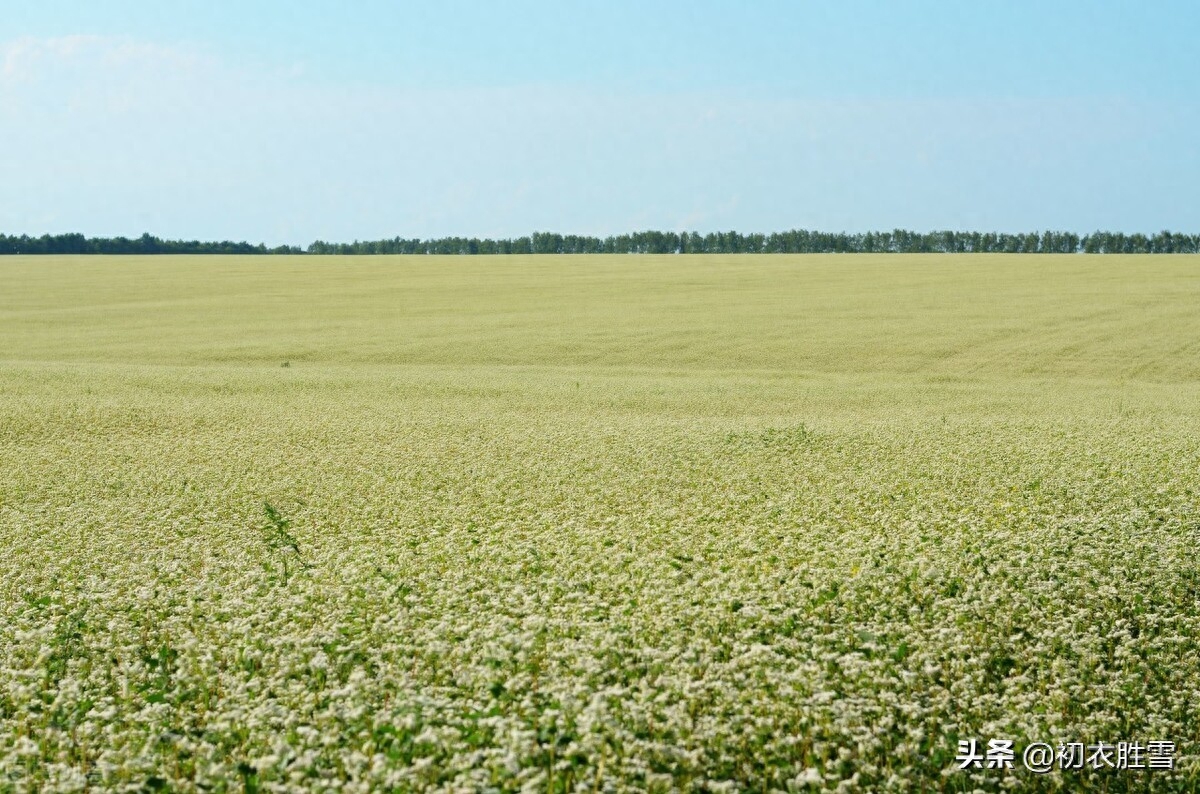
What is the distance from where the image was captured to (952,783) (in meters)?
5.59

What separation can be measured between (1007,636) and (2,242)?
110 m

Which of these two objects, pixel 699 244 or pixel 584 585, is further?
pixel 699 244

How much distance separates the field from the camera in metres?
5.61

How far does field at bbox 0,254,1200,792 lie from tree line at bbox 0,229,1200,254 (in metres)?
82.0

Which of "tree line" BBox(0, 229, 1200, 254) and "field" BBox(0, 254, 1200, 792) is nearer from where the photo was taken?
"field" BBox(0, 254, 1200, 792)

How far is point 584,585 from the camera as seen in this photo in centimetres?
843

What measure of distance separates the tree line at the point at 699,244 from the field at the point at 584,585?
82.0m

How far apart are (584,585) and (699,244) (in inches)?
4015

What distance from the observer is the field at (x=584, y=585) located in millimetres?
5609

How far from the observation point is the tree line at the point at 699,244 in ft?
329

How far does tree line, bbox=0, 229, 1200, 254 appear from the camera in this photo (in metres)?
100

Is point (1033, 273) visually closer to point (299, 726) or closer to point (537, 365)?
point (537, 365)

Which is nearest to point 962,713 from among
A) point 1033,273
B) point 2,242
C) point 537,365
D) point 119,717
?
point 119,717

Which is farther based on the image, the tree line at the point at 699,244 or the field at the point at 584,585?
the tree line at the point at 699,244
